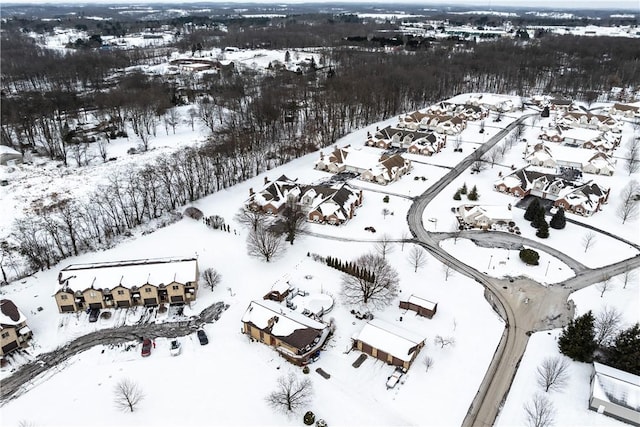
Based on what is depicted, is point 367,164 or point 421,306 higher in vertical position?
point 367,164

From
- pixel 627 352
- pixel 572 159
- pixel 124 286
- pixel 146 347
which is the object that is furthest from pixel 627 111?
pixel 146 347

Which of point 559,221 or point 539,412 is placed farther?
point 559,221

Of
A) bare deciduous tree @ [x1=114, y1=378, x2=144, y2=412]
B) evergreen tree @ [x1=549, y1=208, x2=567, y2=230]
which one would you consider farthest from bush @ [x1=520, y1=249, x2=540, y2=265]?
bare deciduous tree @ [x1=114, y1=378, x2=144, y2=412]

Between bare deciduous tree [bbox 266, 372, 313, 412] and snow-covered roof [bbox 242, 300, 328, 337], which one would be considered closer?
bare deciduous tree [bbox 266, 372, 313, 412]

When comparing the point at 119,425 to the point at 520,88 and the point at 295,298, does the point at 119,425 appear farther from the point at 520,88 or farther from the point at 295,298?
the point at 520,88

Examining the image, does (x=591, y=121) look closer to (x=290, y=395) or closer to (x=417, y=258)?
(x=417, y=258)

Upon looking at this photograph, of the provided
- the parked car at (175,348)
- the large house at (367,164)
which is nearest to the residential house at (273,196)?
the large house at (367,164)

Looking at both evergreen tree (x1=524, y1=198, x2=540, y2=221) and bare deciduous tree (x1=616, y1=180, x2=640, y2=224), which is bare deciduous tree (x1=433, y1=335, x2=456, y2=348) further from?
bare deciduous tree (x1=616, y1=180, x2=640, y2=224)

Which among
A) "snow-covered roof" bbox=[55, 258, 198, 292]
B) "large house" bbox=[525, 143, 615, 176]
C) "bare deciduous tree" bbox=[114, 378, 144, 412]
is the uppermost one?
"large house" bbox=[525, 143, 615, 176]
